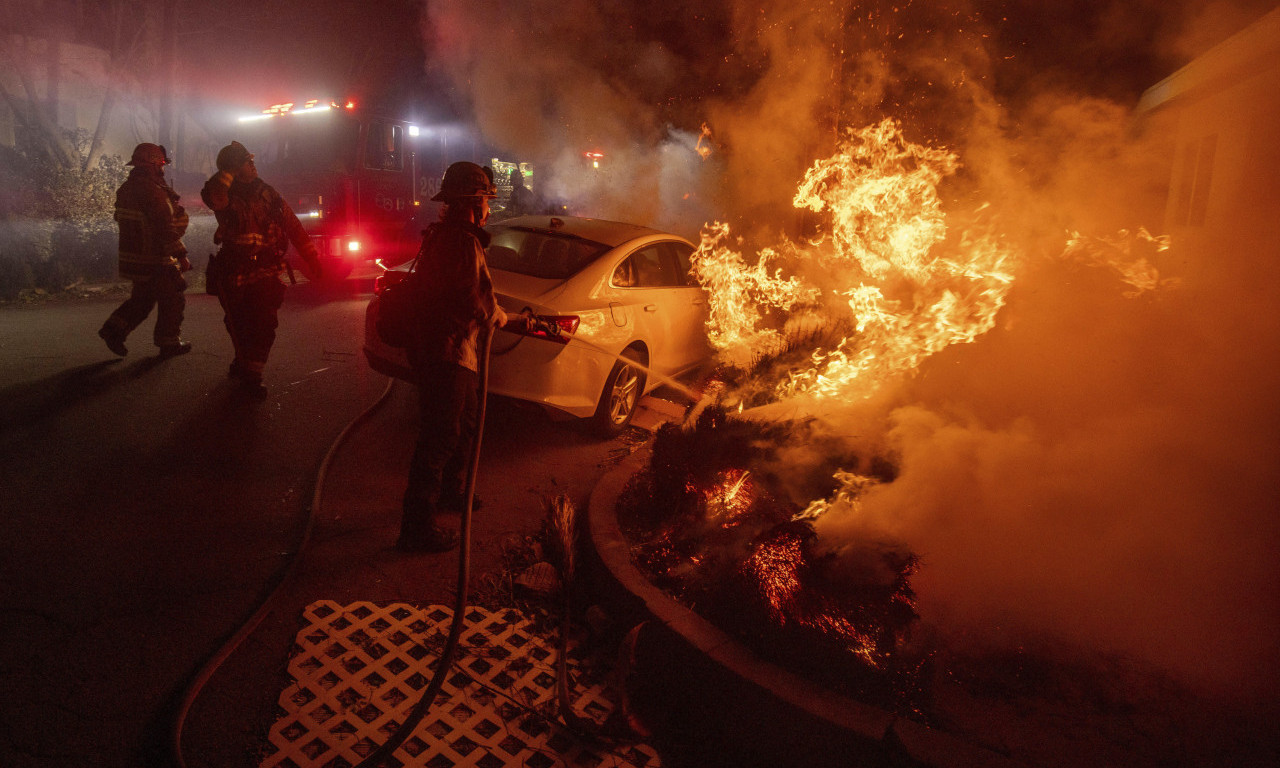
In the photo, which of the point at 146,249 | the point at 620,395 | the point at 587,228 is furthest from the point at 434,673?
the point at 146,249

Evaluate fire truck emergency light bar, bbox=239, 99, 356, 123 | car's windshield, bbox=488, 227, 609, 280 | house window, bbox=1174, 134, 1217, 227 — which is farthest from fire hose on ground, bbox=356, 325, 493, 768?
house window, bbox=1174, 134, 1217, 227

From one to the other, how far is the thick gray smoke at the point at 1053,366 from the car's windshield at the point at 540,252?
79.0 inches

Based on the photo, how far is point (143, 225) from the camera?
23.3 ft

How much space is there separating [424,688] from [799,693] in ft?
4.77

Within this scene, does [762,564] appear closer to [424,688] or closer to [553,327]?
[424,688]

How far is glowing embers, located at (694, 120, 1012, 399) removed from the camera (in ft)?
14.9

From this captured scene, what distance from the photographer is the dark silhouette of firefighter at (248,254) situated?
6.34 meters

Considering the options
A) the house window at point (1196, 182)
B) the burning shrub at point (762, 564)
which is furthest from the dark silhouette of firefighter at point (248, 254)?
the house window at point (1196, 182)

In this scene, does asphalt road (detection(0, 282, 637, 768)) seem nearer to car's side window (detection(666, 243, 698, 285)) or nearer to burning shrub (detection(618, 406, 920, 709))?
burning shrub (detection(618, 406, 920, 709))

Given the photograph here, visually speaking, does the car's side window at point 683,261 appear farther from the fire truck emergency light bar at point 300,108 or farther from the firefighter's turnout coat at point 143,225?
the fire truck emergency light bar at point 300,108

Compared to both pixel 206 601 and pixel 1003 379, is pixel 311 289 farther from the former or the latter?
pixel 1003 379

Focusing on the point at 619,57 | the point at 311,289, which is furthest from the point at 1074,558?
the point at 311,289

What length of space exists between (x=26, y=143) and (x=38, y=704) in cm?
1317

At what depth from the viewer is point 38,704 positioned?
274 centimetres
